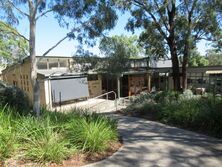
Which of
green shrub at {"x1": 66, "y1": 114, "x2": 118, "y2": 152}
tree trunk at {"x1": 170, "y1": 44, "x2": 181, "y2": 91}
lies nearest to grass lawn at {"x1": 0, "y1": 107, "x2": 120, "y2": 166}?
green shrub at {"x1": 66, "y1": 114, "x2": 118, "y2": 152}

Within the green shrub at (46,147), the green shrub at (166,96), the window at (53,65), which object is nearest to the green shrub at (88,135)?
the green shrub at (46,147)

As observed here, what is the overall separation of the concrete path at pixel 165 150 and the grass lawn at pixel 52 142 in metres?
0.45

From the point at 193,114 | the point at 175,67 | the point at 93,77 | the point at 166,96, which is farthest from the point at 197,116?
the point at 93,77

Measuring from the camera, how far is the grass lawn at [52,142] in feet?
19.4

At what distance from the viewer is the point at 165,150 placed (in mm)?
7273

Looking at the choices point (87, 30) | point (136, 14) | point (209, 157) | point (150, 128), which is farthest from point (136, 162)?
point (136, 14)

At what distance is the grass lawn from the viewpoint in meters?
5.92

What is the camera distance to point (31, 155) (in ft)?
19.6

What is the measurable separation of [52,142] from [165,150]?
2951 millimetres

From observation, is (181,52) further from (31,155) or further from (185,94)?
(31,155)

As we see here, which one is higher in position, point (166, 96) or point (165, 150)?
point (166, 96)

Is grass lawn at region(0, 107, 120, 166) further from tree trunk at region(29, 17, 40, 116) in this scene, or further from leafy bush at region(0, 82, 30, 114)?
leafy bush at region(0, 82, 30, 114)

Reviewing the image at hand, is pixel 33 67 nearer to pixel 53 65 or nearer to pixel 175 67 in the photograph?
pixel 175 67

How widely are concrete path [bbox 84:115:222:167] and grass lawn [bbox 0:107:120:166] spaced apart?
1.48 feet
